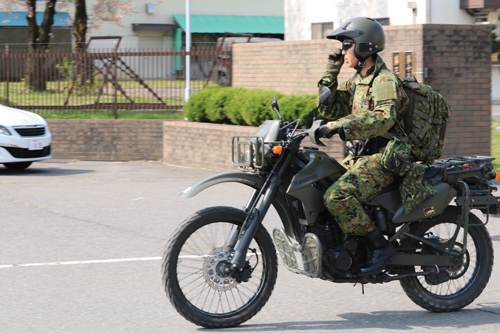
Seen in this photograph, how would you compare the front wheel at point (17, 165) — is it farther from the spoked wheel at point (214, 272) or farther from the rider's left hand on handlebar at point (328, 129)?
the rider's left hand on handlebar at point (328, 129)

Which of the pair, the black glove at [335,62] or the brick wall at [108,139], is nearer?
the black glove at [335,62]

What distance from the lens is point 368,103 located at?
5203 millimetres

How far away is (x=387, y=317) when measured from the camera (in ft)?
17.7

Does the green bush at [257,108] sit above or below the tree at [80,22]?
below

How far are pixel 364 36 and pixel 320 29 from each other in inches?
866

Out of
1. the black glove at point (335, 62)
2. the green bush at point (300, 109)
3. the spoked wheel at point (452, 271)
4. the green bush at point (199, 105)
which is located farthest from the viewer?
the green bush at point (199, 105)

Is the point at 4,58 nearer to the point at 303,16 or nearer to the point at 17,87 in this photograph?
the point at 17,87

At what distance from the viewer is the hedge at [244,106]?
1310 cm

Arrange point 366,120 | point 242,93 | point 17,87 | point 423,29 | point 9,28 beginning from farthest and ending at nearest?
point 9,28 → point 17,87 → point 242,93 → point 423,29 → point 366,120

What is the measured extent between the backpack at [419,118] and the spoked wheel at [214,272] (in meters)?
1.11

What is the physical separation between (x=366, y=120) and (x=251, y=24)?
43524 mm

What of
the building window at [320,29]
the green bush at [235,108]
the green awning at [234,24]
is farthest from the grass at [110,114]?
the green awning at [234,24]

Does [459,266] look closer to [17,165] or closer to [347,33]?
[347,33]

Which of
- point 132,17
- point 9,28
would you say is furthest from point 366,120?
point 132,17
